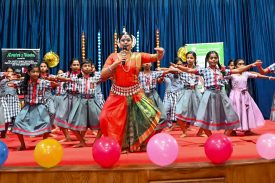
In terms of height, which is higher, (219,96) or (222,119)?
(219,96)

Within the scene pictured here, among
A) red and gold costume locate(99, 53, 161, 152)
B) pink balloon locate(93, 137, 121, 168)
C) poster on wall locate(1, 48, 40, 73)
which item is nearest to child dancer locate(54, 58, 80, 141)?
red and gold costume locate(99, 53, 161, 152)

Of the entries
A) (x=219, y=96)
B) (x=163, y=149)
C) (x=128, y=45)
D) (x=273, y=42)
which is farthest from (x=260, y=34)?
(x=163, y=149)

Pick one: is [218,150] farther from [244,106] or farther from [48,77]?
[48,77]

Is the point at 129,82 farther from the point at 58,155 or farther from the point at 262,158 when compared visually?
the point at 262,158

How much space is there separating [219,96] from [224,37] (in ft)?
16.9

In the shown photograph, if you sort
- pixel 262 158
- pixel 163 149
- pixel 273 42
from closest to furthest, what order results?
pixel 163 149
pixel 262 158
pixel 273 42

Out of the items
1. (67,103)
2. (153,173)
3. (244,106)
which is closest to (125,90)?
(153,173)

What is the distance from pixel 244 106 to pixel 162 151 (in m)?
2.82

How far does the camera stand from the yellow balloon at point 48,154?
2.50 meters

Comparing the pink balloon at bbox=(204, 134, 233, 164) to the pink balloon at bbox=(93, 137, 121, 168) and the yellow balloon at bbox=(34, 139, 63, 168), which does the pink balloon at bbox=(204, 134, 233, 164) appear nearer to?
the pink balloon at bbox=(93, 137, 121, 168)

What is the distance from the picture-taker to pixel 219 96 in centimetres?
401

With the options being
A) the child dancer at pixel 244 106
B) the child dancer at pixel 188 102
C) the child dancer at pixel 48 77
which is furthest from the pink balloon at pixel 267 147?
the child dancer at pixel 48 77

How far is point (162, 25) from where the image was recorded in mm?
8672

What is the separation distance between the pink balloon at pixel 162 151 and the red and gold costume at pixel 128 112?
0.85 metres
